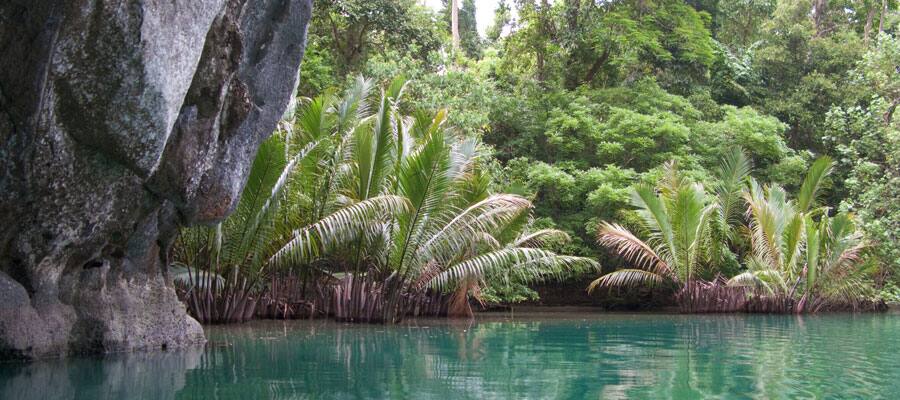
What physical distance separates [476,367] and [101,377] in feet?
9.86

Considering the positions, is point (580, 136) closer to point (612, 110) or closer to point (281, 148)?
point (612, 110)

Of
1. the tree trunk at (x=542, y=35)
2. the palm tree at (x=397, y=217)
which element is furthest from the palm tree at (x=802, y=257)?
the tree trunk at (x=542, y=35)

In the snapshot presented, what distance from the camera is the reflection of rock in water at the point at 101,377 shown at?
537 cm

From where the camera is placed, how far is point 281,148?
10.7 metres

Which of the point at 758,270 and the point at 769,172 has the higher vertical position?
the point at 769,172

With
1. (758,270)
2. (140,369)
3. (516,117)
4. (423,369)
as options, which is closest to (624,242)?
(758,270)

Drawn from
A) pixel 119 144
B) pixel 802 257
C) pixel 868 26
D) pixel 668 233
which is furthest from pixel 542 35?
pixel 119 144

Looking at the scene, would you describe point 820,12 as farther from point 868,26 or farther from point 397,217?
point 397,217

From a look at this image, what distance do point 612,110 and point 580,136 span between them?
3.39ft

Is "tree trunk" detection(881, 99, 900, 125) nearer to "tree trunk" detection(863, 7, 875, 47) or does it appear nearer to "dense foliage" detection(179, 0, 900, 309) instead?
"dense foliage" detection(179, 0, 900, 309)

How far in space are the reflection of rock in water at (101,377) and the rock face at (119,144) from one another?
43cm

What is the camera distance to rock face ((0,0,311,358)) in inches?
225

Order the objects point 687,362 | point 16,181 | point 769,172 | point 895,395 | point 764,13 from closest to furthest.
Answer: point 895,395 → point 16,181 → point 687,362 → point 769,172 → point 764,13

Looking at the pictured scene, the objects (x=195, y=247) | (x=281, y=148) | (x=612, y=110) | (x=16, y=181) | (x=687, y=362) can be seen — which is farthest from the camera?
(x=612, y=110)
